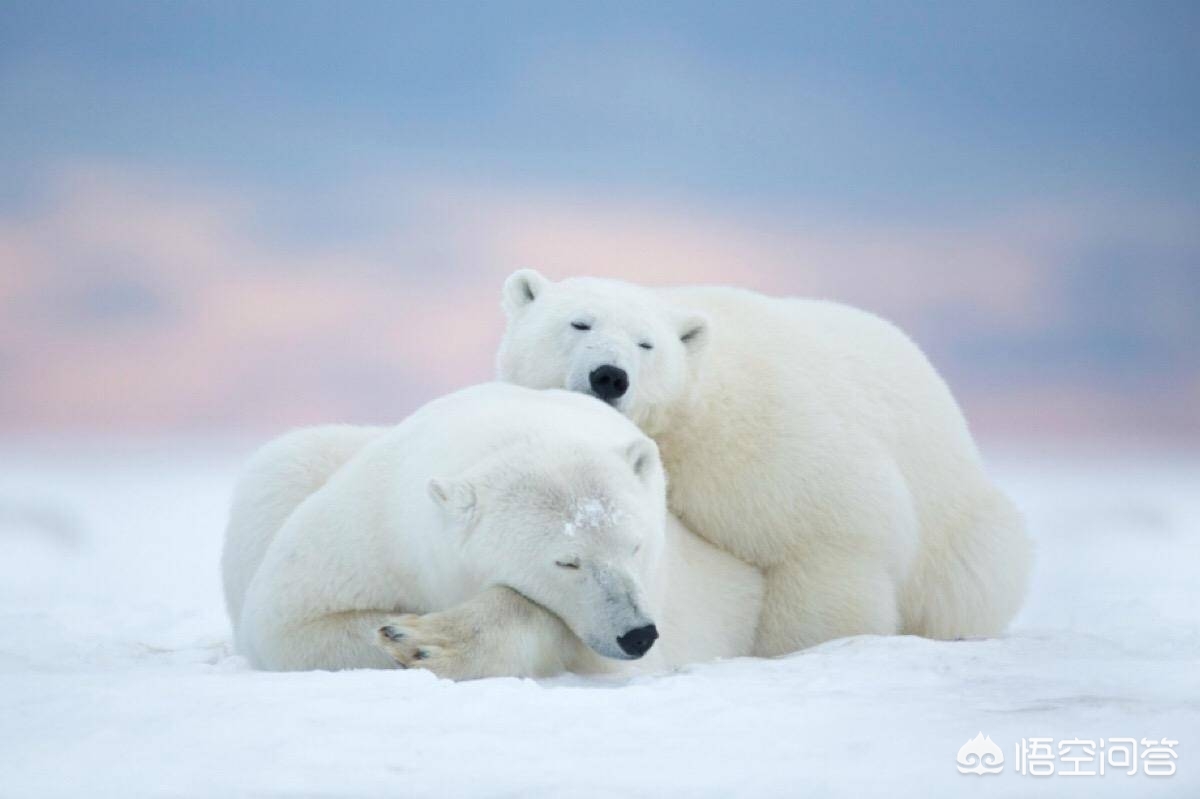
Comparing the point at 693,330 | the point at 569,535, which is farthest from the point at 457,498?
the point at 693,330

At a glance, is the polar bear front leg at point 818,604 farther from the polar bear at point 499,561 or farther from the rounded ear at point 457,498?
the rounded ear at point 457,498

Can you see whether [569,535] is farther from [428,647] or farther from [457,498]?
[428,647]

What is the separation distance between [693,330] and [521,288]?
3.03 feet

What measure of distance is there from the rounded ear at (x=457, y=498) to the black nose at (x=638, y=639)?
2.39ft

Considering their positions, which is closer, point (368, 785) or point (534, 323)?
point (368, 785)

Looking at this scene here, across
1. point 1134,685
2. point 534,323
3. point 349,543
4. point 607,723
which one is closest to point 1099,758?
point 1134,685

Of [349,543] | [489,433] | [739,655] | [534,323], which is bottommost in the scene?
[739,655]

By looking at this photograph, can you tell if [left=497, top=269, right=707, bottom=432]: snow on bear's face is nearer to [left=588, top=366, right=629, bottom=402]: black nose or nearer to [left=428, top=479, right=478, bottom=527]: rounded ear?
[left=588, top=366, right=629, bottom=402]: black nose

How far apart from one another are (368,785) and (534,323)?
359 cm

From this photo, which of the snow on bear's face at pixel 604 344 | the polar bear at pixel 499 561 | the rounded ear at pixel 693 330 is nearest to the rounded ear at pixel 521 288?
the snow on bear's face at pixel 604 344

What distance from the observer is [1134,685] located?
5.10 meters

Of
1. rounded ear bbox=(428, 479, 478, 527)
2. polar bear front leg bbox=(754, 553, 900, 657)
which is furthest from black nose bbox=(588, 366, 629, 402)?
rounded ear bbox=(428, 479, 478, 527)

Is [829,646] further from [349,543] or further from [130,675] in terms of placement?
[130,675]

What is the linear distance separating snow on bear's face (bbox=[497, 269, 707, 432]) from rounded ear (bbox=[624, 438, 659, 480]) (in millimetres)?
1021
